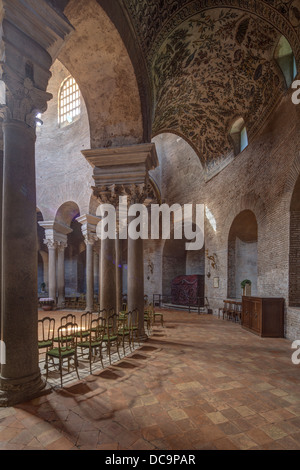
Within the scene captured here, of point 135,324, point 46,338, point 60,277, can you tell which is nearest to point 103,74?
point 135,324

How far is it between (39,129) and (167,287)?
1438 centimetres

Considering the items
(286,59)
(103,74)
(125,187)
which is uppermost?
(286,59)

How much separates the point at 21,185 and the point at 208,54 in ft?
28.1

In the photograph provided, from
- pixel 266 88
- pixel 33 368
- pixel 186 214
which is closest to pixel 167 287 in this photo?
pixel 186 214

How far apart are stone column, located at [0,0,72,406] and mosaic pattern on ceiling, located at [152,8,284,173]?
504 centimetres

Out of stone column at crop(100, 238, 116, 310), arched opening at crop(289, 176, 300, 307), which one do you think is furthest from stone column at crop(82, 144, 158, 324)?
arched opening at crop(289, 176, 300, 307)

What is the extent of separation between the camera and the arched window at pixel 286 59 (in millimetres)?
8219

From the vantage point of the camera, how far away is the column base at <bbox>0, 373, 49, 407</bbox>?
3355mm

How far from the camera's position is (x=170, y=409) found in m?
3.45

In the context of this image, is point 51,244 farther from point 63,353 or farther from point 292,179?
point 292,179

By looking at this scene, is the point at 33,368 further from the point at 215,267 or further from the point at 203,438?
the point at 215,267

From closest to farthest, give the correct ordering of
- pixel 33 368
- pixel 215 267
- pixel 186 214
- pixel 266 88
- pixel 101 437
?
1. pixel 101 437
2. pixel 33 368
3. pixel 266 88
4. pixel 215 267
5. pixel 186 214

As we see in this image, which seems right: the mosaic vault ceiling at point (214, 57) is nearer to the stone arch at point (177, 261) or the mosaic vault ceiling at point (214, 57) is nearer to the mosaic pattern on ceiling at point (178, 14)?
the mosaic pattern on ceiling at point (178, 14)
